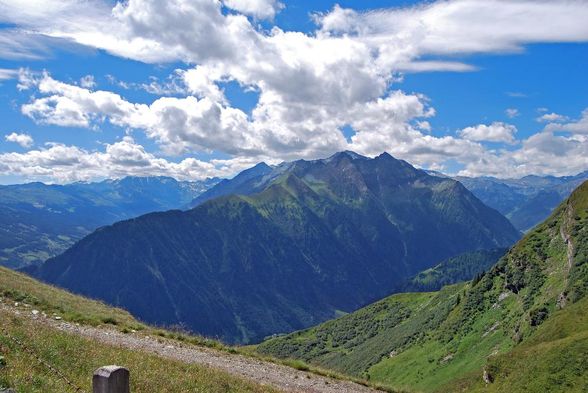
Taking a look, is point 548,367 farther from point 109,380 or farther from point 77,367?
point 109,380

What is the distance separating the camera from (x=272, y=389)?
24844 millimetres

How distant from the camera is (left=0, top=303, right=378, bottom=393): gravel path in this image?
96.3ft

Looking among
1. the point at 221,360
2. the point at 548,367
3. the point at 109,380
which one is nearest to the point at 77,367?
the point at 109,380

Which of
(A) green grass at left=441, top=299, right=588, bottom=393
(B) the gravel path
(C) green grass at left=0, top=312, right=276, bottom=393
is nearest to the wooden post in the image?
(C) green grass at left=0, top=312, right=276, bottom=393

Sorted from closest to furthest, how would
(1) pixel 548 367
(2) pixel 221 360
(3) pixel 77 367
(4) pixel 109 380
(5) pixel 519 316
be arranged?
(4) pixel 109 380, (3) pixel 77 367, (2) pixel 221 360, (1) pixel 548 367, (5) pixel 519 316

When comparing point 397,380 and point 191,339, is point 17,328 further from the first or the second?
point 397,380

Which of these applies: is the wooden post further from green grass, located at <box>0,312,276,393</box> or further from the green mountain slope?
the green mountain slope

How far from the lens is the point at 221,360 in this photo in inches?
1248

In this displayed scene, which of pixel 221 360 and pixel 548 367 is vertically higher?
pixel 221 360

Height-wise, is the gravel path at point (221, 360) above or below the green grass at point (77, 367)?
below

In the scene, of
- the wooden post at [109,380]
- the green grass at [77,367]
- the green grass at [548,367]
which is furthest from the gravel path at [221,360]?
the green grass at [548,367]

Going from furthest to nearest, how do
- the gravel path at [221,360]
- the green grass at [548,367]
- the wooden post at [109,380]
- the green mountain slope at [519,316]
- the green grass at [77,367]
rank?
the green mountain slope at [519,316]
the green grass at [548,367]
the gravel path at [221,360]
the green grass at [77,367]
the wooden post at [109,380]

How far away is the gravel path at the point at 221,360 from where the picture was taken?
2934cm

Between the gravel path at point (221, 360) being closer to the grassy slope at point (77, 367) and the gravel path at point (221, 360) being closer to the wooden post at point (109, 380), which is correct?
the grassy slope at point (77, 367)
